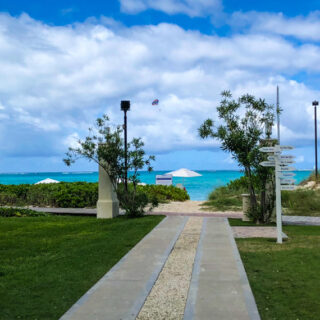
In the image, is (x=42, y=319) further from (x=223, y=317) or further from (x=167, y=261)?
(x=167, y=261)

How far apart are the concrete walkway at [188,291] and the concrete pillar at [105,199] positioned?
17.7ft

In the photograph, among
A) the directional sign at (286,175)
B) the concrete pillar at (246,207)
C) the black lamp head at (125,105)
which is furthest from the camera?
the black lamp head at (125,105)

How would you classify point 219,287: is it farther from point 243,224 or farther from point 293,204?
point 293,204

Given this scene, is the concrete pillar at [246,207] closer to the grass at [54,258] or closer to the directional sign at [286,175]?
the grass at [54,258]

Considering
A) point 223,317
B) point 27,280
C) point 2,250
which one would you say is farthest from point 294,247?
point 2,250

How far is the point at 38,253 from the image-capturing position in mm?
8141

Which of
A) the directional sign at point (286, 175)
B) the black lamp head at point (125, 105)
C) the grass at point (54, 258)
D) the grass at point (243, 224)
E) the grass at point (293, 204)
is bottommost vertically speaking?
the grass at point (54, 258)

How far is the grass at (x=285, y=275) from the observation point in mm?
4793

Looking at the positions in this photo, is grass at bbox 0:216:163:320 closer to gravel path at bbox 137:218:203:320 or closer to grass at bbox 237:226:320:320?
gravel path at bbox 137:218:203:320

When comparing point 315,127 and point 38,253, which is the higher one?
point 315,127

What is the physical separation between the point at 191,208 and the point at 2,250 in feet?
34.6

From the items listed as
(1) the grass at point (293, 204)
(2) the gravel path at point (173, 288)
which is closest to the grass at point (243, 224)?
(1) the grass at point (293, 204)

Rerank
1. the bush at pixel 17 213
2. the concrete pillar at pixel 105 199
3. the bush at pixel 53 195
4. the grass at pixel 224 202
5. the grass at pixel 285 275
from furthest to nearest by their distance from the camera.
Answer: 1. the bush at pixel 53 195
2. the grass at pixel 224 202
3. the bush at pixel 17 213
4. the concrete pillar at pixel 105 199
5. the grass at pixel 285 275

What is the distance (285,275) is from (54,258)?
418 cm
